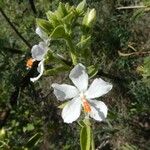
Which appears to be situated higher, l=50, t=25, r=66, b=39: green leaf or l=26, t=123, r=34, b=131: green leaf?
l=50, t=25, r=66, b=39: green leaf

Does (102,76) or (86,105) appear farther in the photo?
(102,76)

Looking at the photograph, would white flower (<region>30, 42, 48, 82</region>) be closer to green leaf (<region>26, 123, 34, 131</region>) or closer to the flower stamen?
the flower stamen

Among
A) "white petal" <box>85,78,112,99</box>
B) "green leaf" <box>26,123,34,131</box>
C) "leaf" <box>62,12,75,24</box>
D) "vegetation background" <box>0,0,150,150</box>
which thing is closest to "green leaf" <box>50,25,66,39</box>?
"leaf" <box>62,12,75,24</box>

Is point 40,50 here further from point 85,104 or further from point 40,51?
point 85,104

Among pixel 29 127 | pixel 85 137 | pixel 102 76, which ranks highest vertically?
pixel 85 137

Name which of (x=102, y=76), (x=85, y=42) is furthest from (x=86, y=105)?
(x=102, y=76)

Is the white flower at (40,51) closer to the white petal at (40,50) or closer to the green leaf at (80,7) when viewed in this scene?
the white petal at (40,50)

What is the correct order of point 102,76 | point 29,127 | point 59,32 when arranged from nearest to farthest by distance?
1. point 59,32
2. point 102,76
3. point 29,127

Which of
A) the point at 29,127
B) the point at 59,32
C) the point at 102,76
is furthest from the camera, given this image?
the point at 29,127
